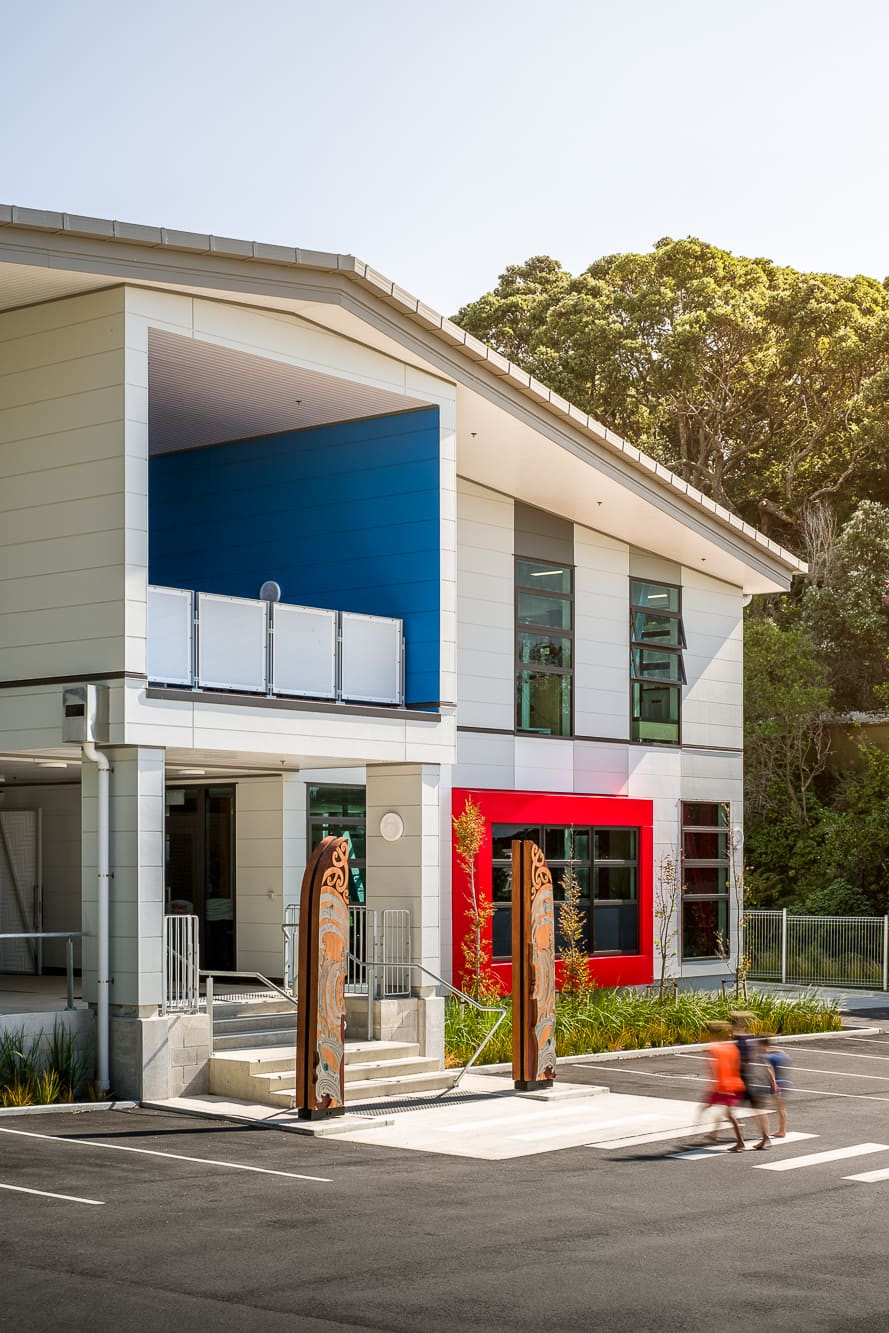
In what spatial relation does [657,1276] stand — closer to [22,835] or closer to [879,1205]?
[879,1205]

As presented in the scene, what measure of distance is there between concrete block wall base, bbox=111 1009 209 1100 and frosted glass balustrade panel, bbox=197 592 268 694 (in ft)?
11.5

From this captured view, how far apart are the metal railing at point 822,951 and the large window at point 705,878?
2.74 meters

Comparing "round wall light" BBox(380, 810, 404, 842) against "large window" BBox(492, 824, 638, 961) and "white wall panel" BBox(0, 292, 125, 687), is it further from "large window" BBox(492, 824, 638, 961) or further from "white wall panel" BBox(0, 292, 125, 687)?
"white wall panel" BBox(0, 292, 125, 687)

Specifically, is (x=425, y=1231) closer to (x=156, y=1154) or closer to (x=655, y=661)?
(x=156, y=1154)

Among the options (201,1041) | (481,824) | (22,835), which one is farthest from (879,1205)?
(22,835)

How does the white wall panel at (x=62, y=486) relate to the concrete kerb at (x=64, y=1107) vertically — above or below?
above

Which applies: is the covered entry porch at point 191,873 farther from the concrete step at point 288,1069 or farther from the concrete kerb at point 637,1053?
the concrete kerb at point 637,1053

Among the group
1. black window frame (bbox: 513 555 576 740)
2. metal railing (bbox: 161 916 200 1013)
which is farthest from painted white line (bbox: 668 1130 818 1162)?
black window frame (bbox: 513 555 576 740)

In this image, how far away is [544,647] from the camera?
83.5 ft

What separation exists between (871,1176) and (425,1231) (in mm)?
4242

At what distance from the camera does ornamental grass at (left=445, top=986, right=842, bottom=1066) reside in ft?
65.6

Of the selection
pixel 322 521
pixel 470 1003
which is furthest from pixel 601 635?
pixel 470 1003

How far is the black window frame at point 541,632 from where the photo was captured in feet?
81.6

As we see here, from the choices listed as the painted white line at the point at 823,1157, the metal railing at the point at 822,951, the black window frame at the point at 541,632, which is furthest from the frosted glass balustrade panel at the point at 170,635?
the metal railing at the point at 822,951
